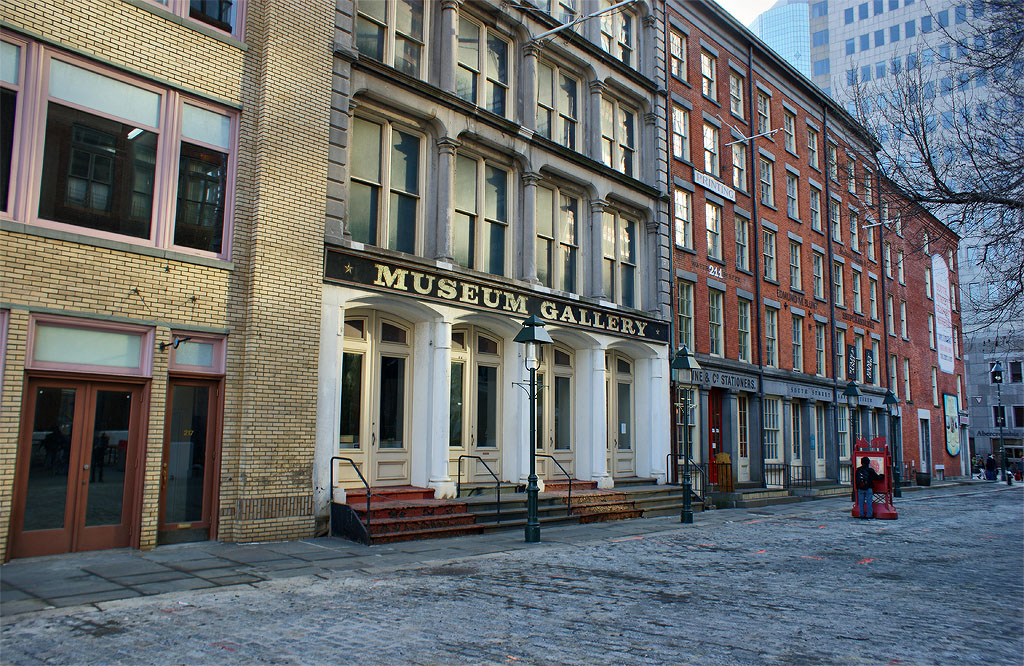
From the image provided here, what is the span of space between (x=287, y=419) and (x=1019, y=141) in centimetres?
1173

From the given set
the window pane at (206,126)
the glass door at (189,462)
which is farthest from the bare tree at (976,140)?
the glass door at (189,462)

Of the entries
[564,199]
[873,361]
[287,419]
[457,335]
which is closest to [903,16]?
[873,361]

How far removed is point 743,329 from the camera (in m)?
27.5

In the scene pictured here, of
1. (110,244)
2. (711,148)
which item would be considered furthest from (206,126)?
(711,148)

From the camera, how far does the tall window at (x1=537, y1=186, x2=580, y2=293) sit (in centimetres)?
1970

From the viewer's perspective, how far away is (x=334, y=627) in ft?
24.3

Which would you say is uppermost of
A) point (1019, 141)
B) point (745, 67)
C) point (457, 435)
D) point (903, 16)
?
→ point (903, 16)

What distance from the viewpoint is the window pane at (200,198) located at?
1255 cm

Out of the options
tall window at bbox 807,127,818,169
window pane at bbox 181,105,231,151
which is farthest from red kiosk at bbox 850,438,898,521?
window pane at bbox 181,105,231,151

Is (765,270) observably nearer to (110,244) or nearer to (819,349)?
(819,349)

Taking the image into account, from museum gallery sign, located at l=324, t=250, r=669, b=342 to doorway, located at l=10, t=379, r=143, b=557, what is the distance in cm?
425

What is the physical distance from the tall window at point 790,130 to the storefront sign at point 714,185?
254 inches

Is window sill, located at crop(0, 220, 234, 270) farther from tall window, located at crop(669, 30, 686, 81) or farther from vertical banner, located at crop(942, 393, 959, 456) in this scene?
vertical banner, located at crop(942, 393, 959, 456)

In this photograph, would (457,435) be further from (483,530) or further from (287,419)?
(287,419)
